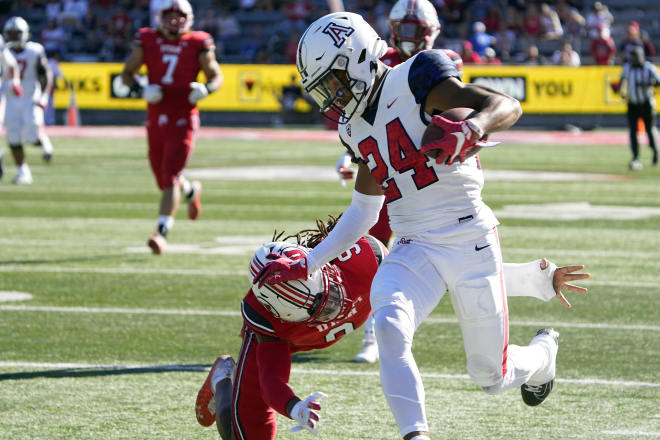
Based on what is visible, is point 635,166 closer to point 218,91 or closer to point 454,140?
point 218,91

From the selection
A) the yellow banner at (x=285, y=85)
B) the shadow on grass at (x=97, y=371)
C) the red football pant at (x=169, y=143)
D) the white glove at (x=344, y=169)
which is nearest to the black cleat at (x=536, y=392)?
the shadow on grass at (x=97, y=371)

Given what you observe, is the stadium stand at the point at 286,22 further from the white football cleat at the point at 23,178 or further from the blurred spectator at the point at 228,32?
the white football cleat at the point at 23,178

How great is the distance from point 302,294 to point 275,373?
305 millimetres

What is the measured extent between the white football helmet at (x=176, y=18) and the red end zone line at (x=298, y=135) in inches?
516

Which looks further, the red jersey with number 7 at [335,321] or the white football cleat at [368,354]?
the white football cleat at [368,354]

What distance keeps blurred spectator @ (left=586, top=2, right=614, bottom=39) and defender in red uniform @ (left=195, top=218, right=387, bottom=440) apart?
23.2 meters

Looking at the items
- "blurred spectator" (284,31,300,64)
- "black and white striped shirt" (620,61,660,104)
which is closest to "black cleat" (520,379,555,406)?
"black and white striped shirt" (620,61,660,104)

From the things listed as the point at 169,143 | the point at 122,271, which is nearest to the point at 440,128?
the point at 122,271

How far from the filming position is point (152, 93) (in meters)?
9.70

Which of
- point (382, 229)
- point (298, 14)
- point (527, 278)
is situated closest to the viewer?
point (527, 278)

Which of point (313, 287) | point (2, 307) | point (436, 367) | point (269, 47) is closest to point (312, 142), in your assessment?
point (269, 47)

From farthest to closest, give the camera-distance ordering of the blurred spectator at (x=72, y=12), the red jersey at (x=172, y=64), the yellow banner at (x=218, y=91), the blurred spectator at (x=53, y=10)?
the blurred spectator at (x=53, y=10)
the blurred spectator at (x=72, y=12)
the yellow banner at (x=218, y=91)
the red jersey at (x=172, y=64)

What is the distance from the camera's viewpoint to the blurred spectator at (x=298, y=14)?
97.2 ft

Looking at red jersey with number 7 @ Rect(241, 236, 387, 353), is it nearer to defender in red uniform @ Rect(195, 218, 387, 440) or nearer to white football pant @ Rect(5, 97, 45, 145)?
defender in red uniform @ Rect(195, 218, 387, 440)
